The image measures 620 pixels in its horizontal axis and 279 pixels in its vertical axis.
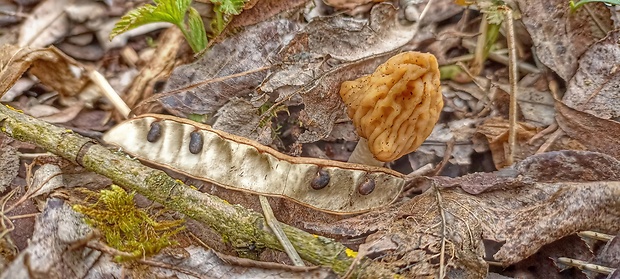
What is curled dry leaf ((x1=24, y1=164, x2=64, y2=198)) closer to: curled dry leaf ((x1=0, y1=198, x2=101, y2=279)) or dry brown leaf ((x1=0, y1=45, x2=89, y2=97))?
curled dry leaf ((x1=0, y1=198, x2=101, y2=279))

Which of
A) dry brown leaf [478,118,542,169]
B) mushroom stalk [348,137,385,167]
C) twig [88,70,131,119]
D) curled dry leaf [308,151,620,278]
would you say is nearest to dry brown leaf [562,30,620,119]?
dry brown leaf [478,118,542,169]

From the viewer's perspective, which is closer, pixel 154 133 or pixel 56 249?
pixel 56 249

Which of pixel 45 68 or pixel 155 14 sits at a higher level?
pixel 155 14

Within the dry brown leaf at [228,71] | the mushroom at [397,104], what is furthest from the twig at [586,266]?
the dry brown leaf at [228,71]

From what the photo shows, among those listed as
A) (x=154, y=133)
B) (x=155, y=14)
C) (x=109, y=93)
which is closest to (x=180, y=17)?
(x=155, y=14)

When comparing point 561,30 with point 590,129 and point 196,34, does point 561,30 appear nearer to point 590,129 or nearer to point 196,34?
point 590,129

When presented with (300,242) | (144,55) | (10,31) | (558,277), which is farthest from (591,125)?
(10,31)
